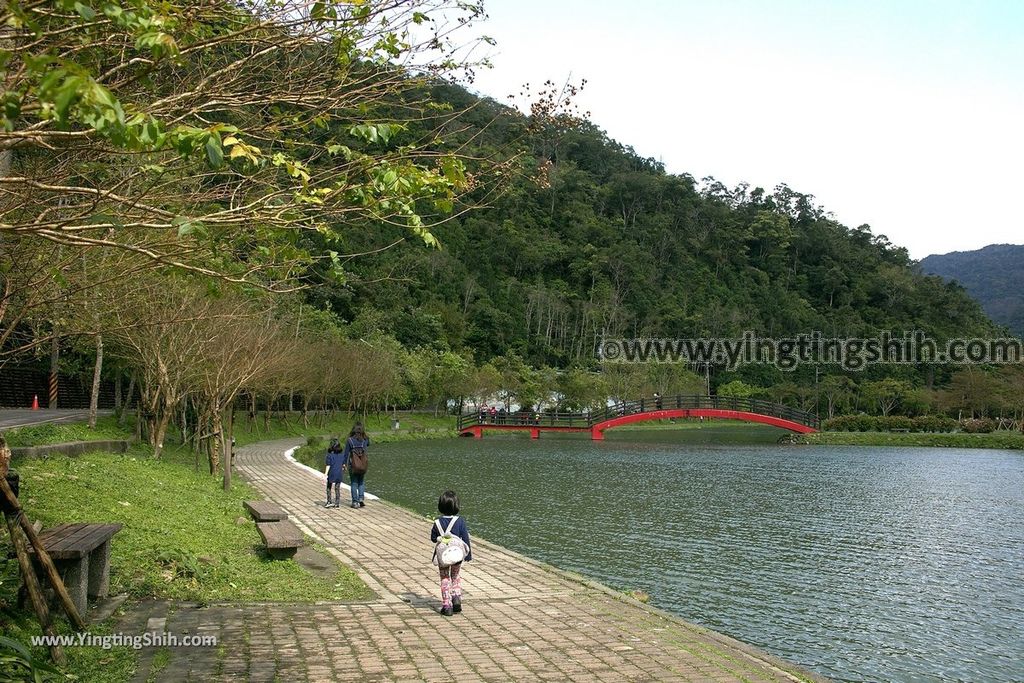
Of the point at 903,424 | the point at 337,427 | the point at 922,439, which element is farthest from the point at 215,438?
the point at 903,424

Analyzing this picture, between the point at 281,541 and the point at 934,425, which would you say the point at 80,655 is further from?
the point at 934,425

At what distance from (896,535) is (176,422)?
2396 cm

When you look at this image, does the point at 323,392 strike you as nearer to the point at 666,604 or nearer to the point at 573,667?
the point at 666,604

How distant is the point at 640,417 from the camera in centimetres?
4647

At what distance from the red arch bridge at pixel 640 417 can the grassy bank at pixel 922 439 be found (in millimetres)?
1185

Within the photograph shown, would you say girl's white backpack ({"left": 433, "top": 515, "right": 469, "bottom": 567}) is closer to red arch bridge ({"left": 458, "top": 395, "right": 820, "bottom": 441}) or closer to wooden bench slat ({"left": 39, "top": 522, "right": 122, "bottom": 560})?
wooden bench slat ({"left": 39, "top": 522, "right": 122, "bottom": 560})

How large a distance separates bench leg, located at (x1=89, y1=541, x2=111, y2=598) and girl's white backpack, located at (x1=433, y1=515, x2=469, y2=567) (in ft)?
8.08

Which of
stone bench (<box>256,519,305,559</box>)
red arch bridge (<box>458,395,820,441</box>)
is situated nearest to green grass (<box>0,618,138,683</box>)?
stone bench (<box>256,519,305,559</box>)

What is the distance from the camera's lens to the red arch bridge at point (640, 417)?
151 feet

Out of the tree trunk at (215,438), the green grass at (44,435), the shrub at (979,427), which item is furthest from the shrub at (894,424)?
the green grass at (44,435)

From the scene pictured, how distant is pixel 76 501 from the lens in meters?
8.96

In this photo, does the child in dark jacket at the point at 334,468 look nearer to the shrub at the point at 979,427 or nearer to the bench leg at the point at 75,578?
the bench leg at the point at 75,578

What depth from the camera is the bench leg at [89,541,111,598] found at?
6035 millimetres

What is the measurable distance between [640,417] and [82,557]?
4242cm
